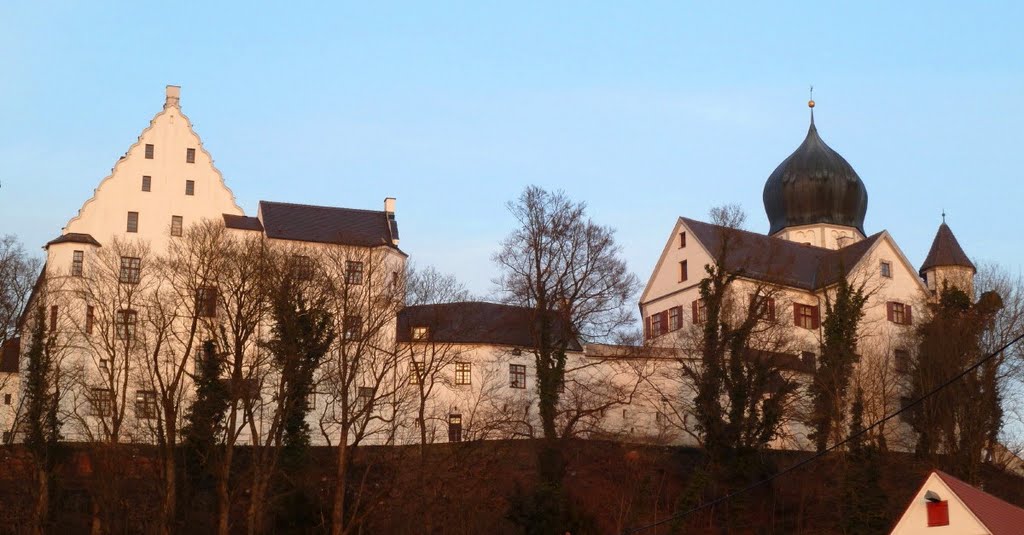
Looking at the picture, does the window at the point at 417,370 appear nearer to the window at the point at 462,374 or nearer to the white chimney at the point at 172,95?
the window at the point at 462,374

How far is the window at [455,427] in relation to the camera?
60.5 metres

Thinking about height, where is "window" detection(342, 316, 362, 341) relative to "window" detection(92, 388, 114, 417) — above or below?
above

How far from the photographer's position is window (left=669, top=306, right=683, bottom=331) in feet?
223

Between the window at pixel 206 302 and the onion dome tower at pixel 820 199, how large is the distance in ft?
118

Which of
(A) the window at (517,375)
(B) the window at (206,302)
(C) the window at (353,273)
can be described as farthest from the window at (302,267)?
(A) the window at (517,375)

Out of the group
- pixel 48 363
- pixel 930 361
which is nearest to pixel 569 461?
pixel 930 361

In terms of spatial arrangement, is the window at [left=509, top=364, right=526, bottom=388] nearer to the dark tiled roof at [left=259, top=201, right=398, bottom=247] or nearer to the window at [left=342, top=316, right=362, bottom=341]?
the dark tiled roof at [left=259, top=201, right=398, bottom=247]

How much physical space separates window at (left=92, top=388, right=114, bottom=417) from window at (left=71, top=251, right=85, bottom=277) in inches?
286

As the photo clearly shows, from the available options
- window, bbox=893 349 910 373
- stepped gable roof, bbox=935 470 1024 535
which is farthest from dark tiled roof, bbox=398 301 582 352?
stepped gable roof, bbox=935 470 1024 535

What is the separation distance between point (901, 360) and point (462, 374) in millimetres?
19477

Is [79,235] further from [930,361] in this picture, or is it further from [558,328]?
[930,361]

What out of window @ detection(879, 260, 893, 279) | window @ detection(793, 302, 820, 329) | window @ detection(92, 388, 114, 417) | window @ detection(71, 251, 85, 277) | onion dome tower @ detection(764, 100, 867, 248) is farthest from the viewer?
onion dome tower @ detection(764, 100, 867, 248)

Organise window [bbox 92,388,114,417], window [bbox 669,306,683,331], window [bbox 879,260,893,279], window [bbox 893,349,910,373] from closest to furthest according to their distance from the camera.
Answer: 1. window [bbox 92,388,114,417]
2. window [bbox 893,349,910,373]
3. window [bbox 669,306,683,331]
4. window [bbox 879,260,893,279]

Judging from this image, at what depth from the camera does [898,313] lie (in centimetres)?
6906
